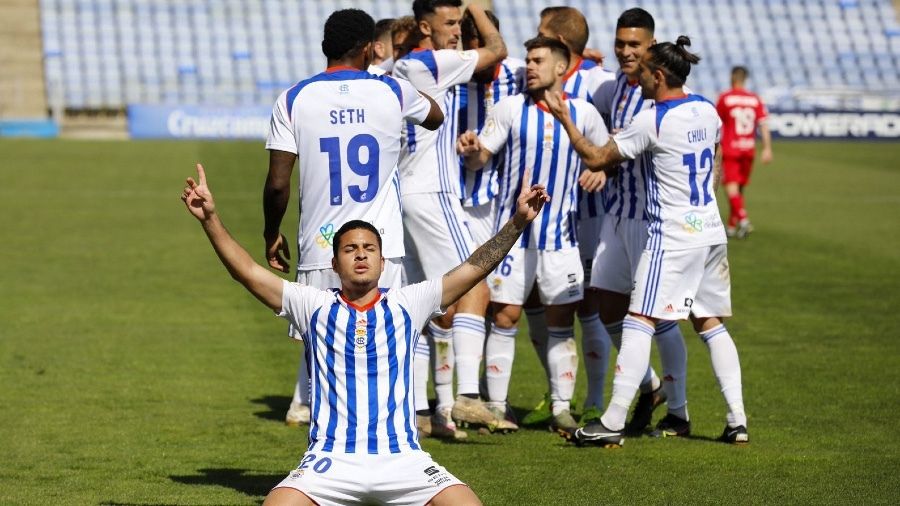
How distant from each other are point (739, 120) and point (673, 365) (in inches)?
436

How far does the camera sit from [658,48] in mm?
6582

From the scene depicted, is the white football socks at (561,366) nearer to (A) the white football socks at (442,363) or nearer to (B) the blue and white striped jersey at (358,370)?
(A) the white football socks at (442,363)

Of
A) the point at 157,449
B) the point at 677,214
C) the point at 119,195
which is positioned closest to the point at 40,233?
the point at 119,195

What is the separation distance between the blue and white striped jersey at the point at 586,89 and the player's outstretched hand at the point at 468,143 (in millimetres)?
652

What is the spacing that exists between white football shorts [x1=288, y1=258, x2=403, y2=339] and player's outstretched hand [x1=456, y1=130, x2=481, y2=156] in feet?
4.26

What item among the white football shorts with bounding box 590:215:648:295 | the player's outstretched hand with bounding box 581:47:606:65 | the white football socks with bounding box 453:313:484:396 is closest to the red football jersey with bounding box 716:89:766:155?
the player's outstretched hand with bounding box 581:47:606:65

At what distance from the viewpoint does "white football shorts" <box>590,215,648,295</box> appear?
275 inches

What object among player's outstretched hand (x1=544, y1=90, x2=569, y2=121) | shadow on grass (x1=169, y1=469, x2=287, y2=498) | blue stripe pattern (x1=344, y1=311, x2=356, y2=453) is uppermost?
player's outstretched hand (x1=544, y1=90, x2=569, y2=121)

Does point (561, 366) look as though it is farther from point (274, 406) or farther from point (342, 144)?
point (342, 144)

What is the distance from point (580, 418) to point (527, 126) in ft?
5.82

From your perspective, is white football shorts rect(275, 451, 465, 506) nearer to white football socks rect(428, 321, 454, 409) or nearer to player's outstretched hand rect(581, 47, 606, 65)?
white football socks rect(428, 321, 454, 409)

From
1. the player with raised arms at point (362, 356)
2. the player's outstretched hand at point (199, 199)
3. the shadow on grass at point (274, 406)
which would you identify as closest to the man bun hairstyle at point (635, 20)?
the player with raised arms at point (362, 356)

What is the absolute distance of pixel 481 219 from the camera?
747 cm

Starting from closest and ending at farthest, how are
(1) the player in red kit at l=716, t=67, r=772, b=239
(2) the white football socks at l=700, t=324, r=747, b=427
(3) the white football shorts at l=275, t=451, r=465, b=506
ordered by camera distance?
(3) the white football shorts at l=275, t=451, r=465, b=506
(2) the white football socks at l=700, t=324, r=747, b=427
(1) the player in red kit at l=716, t=67, r=772, b=239
